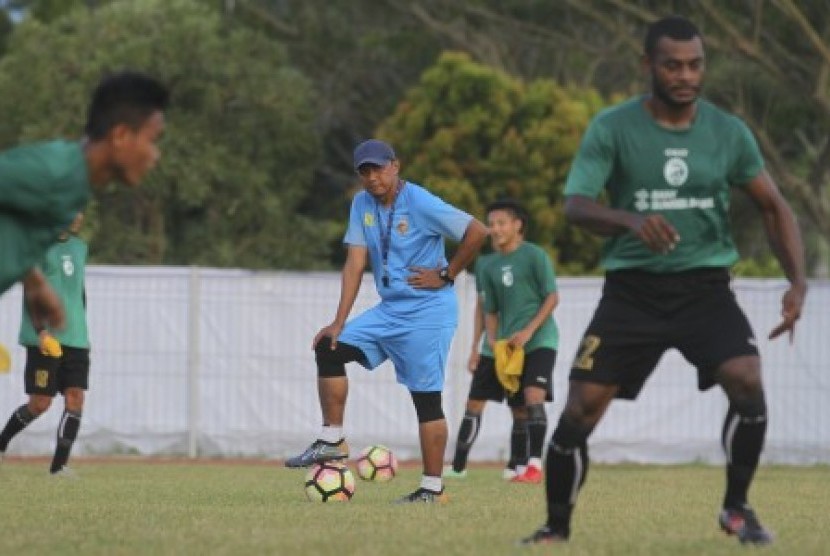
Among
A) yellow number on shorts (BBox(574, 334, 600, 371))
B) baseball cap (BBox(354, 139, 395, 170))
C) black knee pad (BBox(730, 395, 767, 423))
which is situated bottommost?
black knee pad (BBox(730, 395, 767, 423))

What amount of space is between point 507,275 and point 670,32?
27.8 feet

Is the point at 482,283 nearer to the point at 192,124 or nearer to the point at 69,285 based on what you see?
the point at 69,285

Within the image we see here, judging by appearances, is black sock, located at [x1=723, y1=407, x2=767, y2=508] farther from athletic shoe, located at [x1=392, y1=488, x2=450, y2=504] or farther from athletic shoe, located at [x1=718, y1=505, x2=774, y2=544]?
athletic shoe, located at [x1=392, y1=488, x2=450, y2=504]

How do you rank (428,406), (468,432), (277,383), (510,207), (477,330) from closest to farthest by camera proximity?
(428,406), (510,207), (468,432), (477,330), (277,383)

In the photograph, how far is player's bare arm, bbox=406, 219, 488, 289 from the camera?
12.6 meters

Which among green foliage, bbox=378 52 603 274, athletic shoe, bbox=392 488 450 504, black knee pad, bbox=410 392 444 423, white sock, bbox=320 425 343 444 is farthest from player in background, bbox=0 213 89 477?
green foliage, bbox=378 52 603 274

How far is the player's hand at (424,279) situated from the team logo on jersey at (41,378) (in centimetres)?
497

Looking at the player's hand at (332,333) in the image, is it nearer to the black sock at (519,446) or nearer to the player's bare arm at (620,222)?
the player's bare arm at (620,222)

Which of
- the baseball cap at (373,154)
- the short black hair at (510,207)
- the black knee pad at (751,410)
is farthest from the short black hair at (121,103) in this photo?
the short black hair at (510,207)

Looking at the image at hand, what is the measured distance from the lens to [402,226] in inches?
499

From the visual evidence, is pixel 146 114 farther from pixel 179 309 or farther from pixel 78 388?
pixel 179 309

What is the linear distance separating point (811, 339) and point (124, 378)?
25.6ft

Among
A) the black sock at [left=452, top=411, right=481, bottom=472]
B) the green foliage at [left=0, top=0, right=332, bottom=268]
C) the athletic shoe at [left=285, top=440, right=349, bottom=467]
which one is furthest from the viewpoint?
the green foliage at [left=0, top=0, right=332, bottom=268]

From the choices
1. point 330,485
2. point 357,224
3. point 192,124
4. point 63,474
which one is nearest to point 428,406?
point 330,485
